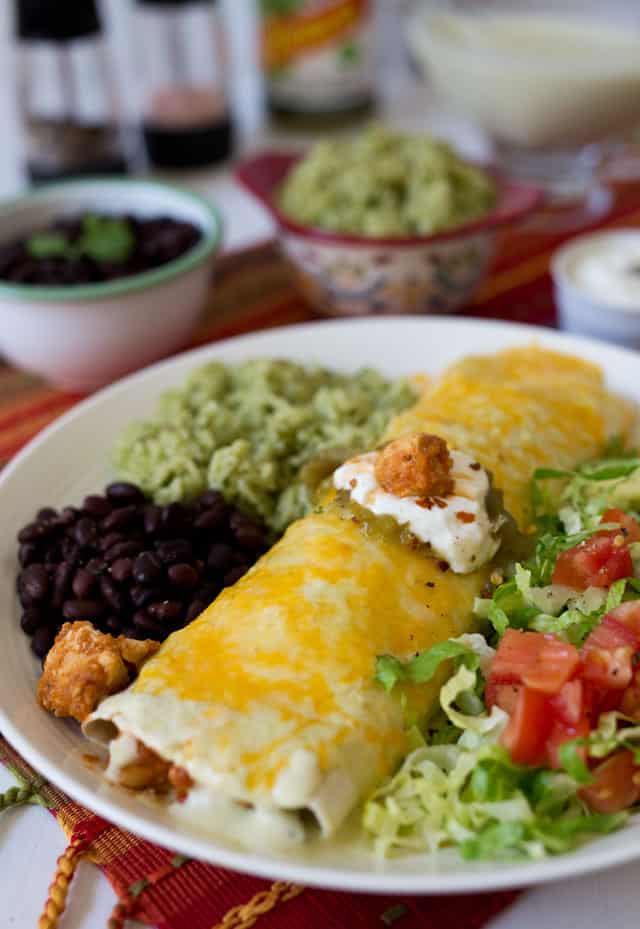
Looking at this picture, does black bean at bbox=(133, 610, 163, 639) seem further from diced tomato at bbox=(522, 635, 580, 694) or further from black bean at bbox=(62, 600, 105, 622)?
diced tomato at bbox=(522, 635, 580, 694)

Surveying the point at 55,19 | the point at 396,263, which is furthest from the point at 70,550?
the point at 55,19

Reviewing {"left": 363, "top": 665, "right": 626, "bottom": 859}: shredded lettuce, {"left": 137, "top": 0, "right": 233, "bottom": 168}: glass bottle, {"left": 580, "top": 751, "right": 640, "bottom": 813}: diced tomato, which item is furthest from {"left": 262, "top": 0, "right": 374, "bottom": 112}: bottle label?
{"left": 580, "top": 751, "right": 640, "bottom": 813}: diced tomato

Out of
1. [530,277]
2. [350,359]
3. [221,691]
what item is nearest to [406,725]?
[221,691]

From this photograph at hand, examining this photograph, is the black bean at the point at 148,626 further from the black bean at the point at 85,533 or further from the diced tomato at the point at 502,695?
the diced tomato at the point at 502,695

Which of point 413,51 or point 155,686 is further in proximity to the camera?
point 413,51

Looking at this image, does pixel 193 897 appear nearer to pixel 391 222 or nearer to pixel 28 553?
pixel 28 553

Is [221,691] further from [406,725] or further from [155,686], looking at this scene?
[406,725]

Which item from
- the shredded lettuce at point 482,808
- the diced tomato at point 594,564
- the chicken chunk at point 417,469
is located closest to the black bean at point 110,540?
the chicken chunk at point 417,469
